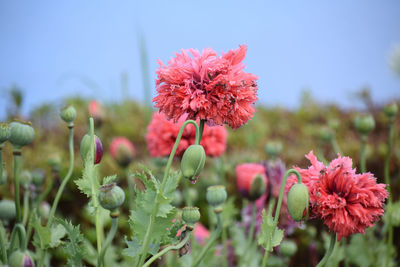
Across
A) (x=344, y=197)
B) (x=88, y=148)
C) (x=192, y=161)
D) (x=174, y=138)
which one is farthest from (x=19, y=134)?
(x=344, y=197)

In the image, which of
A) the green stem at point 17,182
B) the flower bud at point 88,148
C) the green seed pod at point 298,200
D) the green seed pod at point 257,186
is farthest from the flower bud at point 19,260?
the green seed pod at point 257,186

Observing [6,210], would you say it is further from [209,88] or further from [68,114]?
[209,88]

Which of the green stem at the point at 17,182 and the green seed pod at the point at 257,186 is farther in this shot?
the green seed pod at the point at 257,186

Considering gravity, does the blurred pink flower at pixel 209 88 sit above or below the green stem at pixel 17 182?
above

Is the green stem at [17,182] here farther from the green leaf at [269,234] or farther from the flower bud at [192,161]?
the green leaf at [269,234]

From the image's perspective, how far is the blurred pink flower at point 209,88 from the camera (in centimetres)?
67

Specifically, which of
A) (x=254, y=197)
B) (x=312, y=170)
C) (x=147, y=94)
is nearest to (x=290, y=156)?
(x=147, y=94)

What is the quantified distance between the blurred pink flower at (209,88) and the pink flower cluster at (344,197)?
0.58 ft

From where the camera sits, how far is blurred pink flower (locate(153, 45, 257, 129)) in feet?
2.19

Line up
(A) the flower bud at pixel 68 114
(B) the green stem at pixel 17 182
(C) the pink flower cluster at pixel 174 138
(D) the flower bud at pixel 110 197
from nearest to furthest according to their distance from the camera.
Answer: (D) the flower bud at pixel 110 197
(B) the green stem at pixel 17 182
(A) the flower bud at pixel 68 114
(C) the pink flower cluster at pixel 174 138

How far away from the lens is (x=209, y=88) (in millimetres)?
675

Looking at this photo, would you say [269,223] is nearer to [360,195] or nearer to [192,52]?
[360,195]

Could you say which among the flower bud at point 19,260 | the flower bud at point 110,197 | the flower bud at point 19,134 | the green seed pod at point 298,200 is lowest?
the flower bud at point 19,260

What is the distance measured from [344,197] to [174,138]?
527mm
